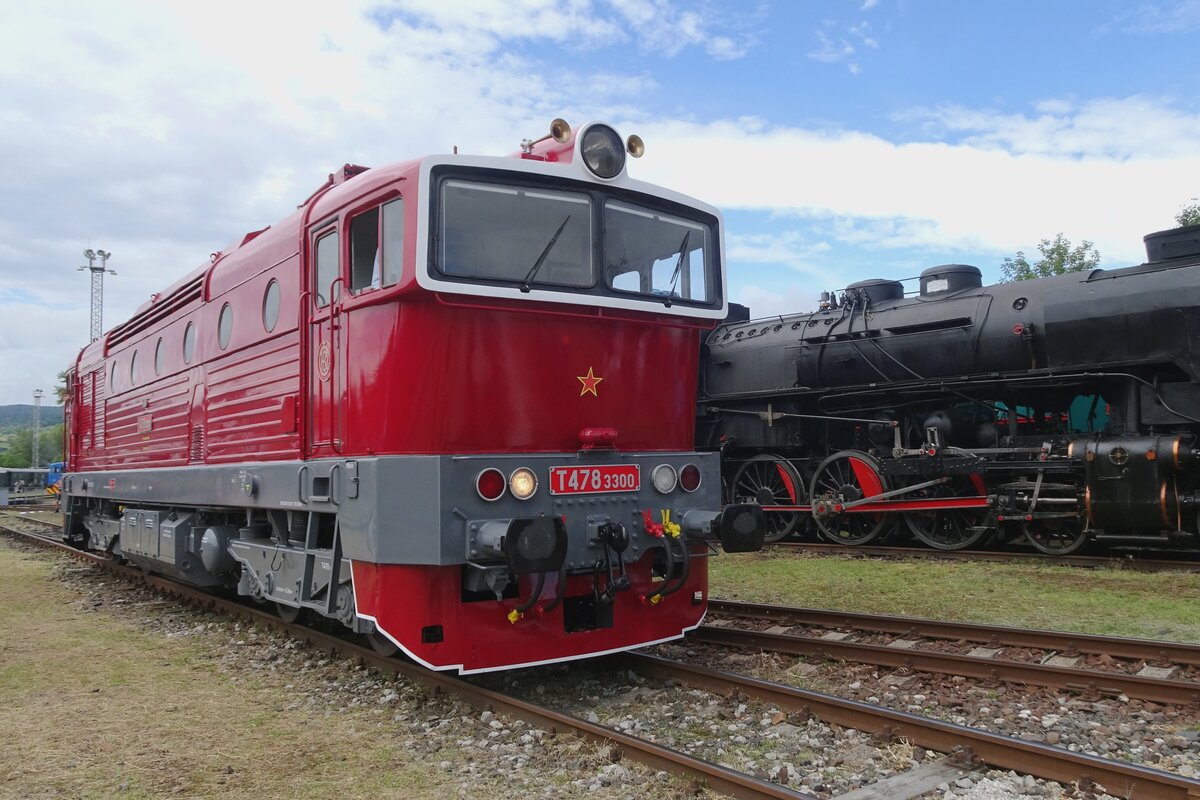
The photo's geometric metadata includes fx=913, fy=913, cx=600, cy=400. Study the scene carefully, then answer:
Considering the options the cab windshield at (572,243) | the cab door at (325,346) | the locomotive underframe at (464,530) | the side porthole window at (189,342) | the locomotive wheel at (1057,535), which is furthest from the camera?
the locomotive wheel at (1057,535)

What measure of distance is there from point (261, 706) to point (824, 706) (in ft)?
11.6

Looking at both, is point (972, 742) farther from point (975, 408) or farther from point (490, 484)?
point (975, 408)

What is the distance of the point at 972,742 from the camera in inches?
177

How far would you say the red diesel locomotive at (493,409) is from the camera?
17.6 ft

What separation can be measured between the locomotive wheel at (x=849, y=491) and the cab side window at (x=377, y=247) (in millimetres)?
9033

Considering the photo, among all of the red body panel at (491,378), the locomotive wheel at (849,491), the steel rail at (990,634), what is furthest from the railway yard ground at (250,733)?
the locomotive wheel at (849,491)

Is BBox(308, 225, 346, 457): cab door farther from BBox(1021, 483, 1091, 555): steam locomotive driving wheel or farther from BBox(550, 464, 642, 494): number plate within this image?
BBox(1021, 483, 1091, 555): steam locomotive driving wheel

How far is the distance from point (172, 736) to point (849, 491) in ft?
32.9

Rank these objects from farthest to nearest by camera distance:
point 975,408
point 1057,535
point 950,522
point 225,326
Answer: point 975,408 → point 950,522 → point 1057,535 → point 225,326

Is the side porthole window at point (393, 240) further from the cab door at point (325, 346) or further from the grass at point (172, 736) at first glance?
the grass at point (172, 736)

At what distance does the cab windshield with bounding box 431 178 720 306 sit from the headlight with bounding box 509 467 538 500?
44.0 inches

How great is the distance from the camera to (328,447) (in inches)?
244

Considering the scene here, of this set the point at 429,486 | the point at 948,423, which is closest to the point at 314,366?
the point at 429,486

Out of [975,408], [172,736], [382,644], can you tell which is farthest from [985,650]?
[975,408]
